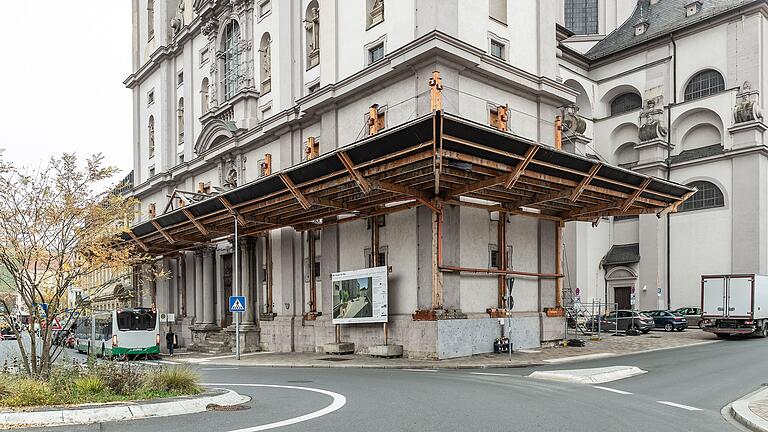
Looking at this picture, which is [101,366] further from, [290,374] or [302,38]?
[302,38]

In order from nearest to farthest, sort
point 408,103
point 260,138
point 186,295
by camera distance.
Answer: point 408,103 → point 260,138 → point 186,295

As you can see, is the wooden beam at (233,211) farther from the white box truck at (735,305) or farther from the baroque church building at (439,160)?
the white box truck at (735,305)

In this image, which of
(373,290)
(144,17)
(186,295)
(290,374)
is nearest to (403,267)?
(373,290)

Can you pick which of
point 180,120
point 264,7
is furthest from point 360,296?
point 180,120

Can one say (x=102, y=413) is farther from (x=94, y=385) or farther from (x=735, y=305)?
(x=735, y=305)

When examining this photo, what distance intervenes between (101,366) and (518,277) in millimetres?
19274

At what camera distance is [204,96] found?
45281 mm

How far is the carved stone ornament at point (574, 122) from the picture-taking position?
168 ft

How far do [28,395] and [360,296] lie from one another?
16798mm

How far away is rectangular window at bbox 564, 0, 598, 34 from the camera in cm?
6347

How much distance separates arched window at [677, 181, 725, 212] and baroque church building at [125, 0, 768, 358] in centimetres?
13

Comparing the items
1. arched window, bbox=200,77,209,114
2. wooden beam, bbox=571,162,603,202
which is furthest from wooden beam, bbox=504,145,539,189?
arched window, bbox=200,77,209,114

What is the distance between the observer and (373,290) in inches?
1036

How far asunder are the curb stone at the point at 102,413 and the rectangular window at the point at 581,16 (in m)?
59.9
